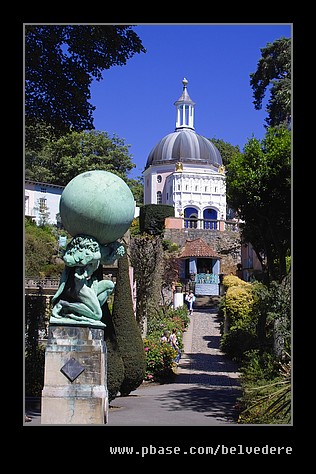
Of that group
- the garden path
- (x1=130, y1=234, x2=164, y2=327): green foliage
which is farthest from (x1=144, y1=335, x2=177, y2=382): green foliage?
(x1=130, y1=234, x2=164, y2=327): green foliage

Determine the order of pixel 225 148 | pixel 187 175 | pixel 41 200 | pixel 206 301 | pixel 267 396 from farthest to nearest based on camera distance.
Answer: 1. pixel 225 148
2. pixel 187 175
3. pixel 41 200
4. pixel 206 301
5. pixel 267 396

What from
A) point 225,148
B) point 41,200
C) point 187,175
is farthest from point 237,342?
point 225,148

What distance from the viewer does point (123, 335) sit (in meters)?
15.5

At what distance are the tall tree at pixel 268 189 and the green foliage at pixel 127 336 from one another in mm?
5358

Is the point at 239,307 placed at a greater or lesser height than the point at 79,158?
lesser

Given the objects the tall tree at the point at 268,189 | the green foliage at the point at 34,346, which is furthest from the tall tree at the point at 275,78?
the green foliage at the point at 34,346

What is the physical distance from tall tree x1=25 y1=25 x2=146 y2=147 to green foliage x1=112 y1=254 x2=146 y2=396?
3.75 meters

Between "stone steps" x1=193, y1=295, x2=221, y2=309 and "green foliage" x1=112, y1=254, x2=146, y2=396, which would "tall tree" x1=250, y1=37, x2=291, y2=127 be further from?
"green foliage" x1=112, y1=254, x2=146, y2=396

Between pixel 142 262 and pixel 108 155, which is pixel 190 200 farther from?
pixel 142 262

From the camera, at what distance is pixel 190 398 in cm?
1597

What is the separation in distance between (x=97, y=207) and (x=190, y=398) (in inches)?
278

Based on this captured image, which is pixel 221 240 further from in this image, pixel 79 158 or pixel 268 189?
pixel 268 189

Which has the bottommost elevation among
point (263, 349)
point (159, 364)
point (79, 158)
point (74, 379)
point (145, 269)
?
point (159, 364)

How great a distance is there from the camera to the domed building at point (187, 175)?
62.1 meters
